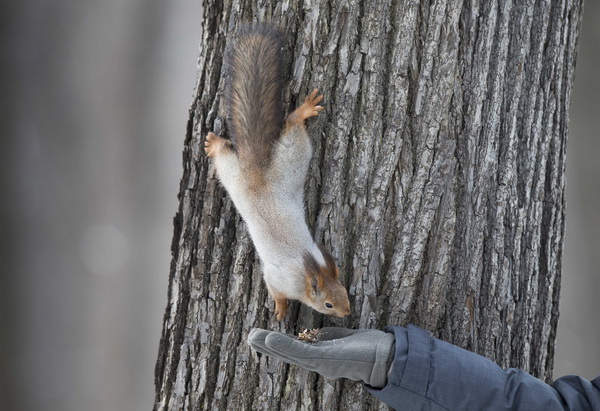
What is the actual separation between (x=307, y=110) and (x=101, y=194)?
2948 millimetres

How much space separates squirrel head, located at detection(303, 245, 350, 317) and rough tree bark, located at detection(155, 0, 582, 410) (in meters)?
0.06

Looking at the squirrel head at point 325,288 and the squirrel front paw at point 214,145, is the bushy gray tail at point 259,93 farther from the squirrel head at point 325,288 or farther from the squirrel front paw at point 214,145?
the squirrel head at point 325,288

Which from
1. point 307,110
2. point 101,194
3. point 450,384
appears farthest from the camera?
point 101,194

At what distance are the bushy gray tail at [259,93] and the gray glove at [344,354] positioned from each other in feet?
1.45

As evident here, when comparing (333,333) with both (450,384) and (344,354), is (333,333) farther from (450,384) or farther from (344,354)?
(450,384)

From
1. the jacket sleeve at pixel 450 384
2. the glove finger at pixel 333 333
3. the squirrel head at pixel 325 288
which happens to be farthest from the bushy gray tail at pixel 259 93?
the jacket sleeve at pixel 450 384

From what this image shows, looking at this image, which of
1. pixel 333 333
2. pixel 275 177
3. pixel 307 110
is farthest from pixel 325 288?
pixel 307 110

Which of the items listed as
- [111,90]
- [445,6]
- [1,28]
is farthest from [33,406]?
[445,6]

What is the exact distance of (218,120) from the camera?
1.51 meters

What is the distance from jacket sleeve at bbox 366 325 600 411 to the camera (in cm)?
128

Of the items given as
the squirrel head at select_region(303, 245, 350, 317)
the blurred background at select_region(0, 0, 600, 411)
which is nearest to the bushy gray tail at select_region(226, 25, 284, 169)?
the squirrel head at select_region(303, 245, 350, 317)

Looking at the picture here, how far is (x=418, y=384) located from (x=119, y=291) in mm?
3265

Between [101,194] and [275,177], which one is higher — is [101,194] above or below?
below

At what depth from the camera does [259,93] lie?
1.43 meters
